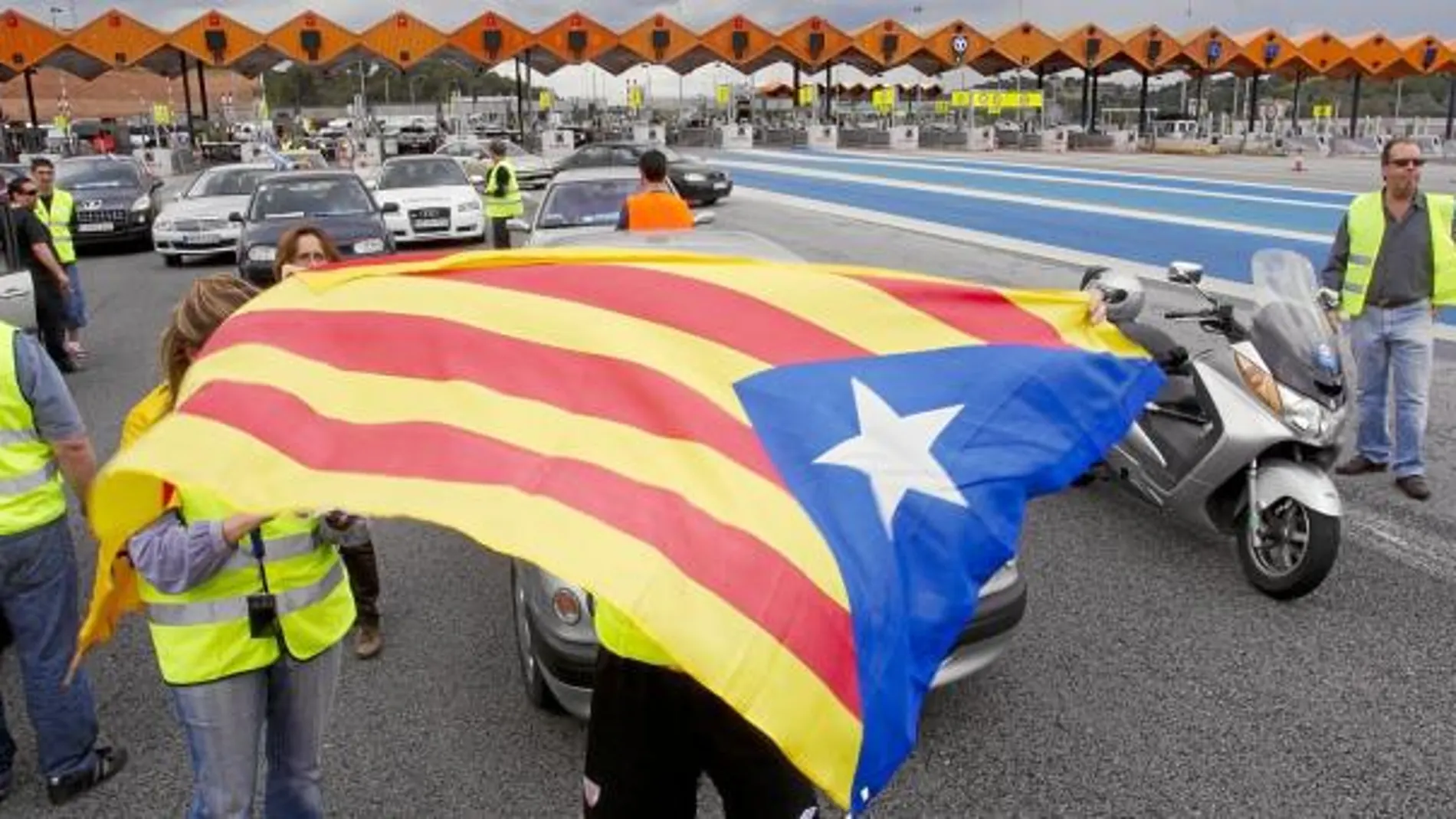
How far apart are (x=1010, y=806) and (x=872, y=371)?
1.79 m

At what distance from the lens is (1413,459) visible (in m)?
6.53

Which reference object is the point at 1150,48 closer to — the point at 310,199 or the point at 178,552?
the point at 310,199

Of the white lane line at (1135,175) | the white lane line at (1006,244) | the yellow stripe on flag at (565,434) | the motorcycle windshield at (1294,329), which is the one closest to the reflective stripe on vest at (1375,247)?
the motorcycle windshield at (1294,329)

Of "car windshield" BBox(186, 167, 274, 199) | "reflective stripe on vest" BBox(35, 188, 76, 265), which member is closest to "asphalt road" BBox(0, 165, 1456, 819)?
"reflective stripe on vest" BBox(35, 188, 76, 265)

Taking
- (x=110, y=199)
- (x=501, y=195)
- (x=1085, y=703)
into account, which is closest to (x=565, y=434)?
(x=1085, y=703)

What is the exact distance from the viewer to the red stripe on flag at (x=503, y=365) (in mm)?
2223

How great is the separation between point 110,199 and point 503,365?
2068 centimetres

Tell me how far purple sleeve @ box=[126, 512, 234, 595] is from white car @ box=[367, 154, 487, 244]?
1577 cm

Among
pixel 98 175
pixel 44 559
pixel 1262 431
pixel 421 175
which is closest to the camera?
pixel 44 559

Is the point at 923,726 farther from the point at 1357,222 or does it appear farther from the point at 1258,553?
the point at 1357,222

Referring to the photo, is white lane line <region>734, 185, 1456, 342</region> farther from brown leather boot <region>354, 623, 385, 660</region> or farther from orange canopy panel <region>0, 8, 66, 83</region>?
orange canopy panel <region>0, 8, 66, 83</region>

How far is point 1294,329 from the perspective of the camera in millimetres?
5324

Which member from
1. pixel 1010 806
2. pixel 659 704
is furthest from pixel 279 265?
pixel 1010 806

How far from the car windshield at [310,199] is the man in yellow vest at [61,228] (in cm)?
330
